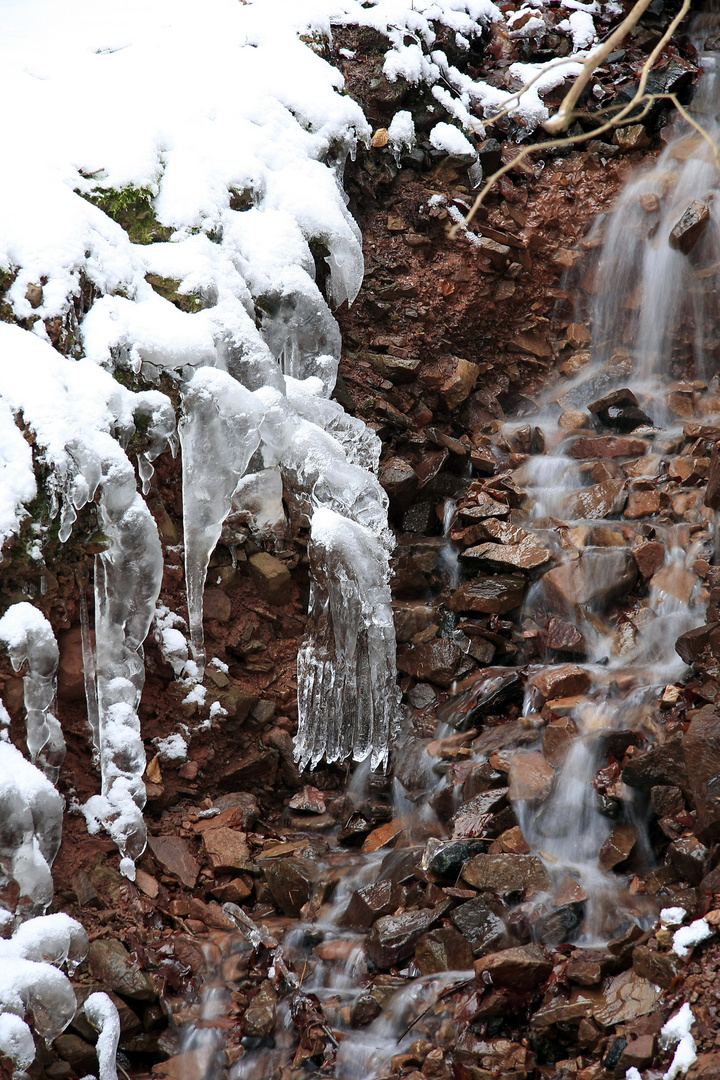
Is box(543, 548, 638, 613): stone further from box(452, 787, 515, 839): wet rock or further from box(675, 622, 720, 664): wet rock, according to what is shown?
box(452, 787, 515, 839): wet rock

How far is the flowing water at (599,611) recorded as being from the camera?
104 inches

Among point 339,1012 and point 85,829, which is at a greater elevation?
point 85,829

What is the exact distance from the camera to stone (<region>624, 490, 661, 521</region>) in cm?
398

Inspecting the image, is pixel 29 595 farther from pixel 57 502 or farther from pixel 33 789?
pixel 33 789

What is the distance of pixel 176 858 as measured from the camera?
3051 mm

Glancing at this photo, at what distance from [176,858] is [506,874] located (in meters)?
1.11


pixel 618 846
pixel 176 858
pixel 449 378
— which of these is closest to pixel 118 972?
pixel 176 858

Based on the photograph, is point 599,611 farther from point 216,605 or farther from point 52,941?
point 52,941

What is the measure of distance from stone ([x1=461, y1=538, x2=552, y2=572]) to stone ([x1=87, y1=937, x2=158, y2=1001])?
2.09 meters

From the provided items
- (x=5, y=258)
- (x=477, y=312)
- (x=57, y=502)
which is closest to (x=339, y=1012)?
(x=57, y=502)

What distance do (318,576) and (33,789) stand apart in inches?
48.7

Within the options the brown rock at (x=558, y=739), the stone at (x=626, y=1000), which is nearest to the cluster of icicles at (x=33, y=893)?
the stone at (x=626, y=1000)

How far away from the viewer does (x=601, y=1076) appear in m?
2.17

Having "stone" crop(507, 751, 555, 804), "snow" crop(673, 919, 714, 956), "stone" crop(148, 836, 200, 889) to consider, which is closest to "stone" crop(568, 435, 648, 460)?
"stone" crop(507, 751, 555, 804)
